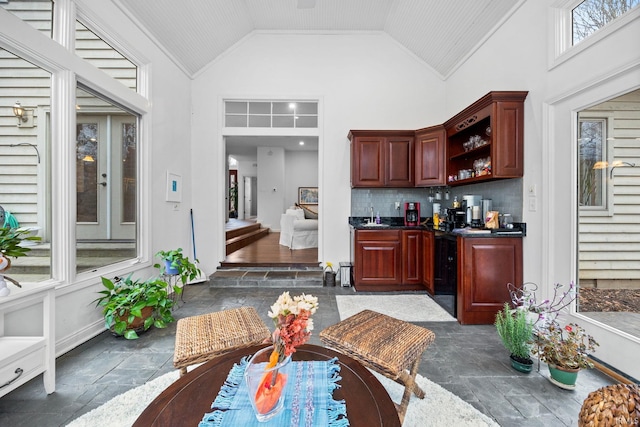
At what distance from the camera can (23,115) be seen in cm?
212

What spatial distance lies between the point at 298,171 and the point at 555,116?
24.8 ft

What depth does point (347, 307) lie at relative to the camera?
10.8 feet

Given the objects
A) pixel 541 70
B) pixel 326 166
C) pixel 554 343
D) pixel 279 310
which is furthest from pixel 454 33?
pixel 279 310

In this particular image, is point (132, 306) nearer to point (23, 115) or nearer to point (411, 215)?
point (23, 115)

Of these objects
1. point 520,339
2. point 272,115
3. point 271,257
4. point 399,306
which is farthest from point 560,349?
point 272,115

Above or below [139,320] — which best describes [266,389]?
above

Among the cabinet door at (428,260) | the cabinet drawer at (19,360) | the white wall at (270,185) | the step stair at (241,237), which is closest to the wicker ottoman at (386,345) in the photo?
the cabinet drawer at (19,360)

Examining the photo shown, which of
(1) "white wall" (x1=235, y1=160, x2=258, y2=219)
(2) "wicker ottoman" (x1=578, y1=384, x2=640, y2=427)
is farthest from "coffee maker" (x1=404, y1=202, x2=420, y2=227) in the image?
(1) "white wall" (x1=235, y1=160, x2=258, y2=219)

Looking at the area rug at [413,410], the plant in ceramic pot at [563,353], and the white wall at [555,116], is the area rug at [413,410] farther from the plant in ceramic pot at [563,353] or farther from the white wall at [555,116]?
the white wall at [555,116]

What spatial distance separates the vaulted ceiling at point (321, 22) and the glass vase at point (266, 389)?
3.86 meters

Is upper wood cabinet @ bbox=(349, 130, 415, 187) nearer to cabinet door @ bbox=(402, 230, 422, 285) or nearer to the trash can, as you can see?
cabinet door @ bbox=(402, 230, 422, 285)

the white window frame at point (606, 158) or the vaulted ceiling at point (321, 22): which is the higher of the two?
the vaulted ceiling at point (321, 22)

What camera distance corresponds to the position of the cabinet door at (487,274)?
2.75 m

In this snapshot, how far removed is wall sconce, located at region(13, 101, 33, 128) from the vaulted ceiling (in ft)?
5.18
